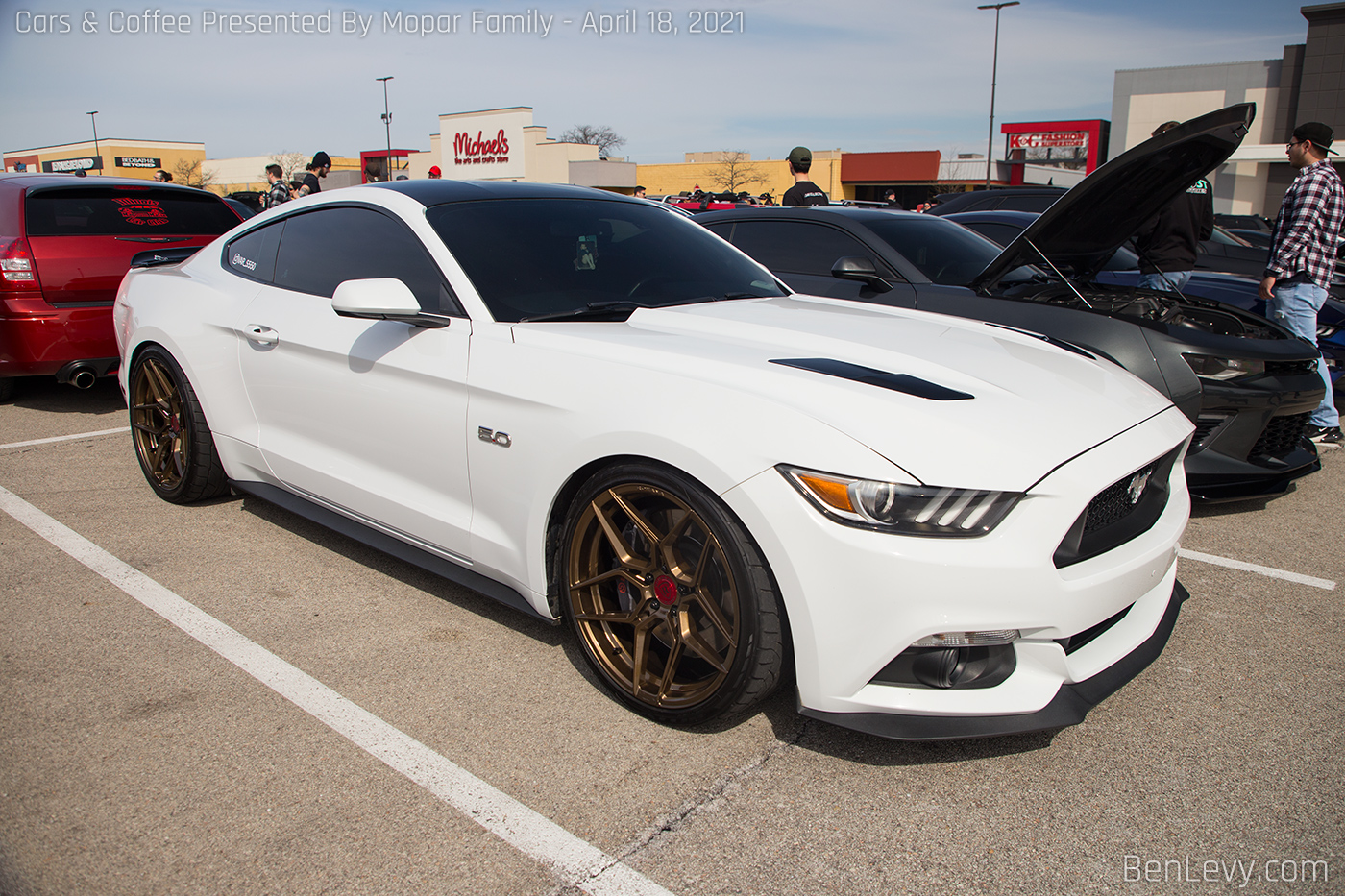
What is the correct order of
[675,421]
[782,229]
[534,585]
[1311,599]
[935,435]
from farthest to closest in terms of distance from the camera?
1. [782,229]
2. [1311,599]
3. [534,585]
4. [675,421]
5. [935,435]

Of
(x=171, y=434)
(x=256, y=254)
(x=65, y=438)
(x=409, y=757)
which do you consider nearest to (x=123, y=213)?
(x=65, y=438)

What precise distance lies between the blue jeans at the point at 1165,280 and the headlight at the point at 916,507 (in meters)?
3.76

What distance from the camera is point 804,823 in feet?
6.99

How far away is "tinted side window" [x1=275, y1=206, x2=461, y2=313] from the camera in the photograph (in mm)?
3090

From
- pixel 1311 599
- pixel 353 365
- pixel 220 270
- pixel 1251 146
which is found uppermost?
pixel 1251 146

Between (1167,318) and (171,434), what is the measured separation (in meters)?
4.97

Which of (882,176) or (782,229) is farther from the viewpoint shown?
(882,176)

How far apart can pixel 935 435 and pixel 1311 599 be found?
233 centimetres

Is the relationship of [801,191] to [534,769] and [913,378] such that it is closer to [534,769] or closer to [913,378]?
[913,378]

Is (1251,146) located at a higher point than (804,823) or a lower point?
higher

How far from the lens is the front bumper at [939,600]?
202cm

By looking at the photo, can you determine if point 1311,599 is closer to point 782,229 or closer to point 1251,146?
point 782,229

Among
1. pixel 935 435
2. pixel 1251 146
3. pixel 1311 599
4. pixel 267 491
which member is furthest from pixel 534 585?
pixel 1251 146

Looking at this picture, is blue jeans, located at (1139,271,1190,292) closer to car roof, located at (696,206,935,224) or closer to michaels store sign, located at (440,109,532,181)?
car roof, located at (696,206,935,224)
